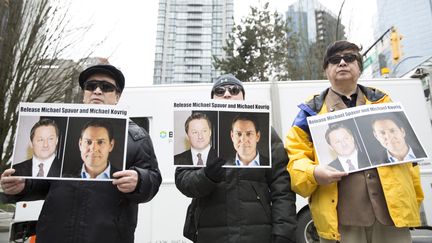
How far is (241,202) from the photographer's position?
7.00 feet

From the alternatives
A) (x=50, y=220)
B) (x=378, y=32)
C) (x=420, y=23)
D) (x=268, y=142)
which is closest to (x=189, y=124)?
(x=268, y=142)

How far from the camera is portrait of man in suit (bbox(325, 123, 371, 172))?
1.96 m

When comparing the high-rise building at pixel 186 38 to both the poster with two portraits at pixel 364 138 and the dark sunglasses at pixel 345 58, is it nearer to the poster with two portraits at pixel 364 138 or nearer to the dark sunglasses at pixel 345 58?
the dark sunglasses at pixel 345 58

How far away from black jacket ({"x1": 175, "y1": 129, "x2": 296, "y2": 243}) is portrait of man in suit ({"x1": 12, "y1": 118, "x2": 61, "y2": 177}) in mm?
813

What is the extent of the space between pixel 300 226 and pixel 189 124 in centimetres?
371

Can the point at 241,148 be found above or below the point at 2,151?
below

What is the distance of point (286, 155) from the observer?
2.29 m

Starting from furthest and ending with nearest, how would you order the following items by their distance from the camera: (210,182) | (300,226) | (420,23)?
(420,23)
(300,226)
(210,182)

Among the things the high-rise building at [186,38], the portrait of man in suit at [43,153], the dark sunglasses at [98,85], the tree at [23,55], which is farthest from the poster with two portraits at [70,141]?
the high-rise building at [186,38]

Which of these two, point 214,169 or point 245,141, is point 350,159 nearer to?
point 245,141

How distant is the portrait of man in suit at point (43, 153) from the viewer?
74.1 inches

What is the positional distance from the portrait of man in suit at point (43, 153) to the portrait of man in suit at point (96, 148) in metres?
0.16

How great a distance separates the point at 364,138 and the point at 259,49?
65.1ft

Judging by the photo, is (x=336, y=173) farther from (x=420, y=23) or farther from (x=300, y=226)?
(x=420, y=23)
